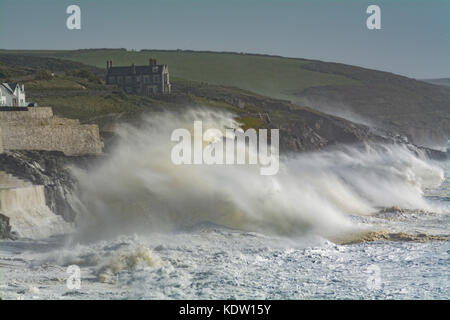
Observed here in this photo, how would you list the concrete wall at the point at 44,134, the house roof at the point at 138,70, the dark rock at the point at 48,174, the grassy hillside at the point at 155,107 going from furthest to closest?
the house roof at the point at 138,70 < the grassy hillside at the point at 155,107 < the concrete wall at the point at 44,134 < the dark rock at the point at 48,174

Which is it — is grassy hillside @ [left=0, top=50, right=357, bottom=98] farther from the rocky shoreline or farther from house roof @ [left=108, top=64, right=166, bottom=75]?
the rocky shoreline

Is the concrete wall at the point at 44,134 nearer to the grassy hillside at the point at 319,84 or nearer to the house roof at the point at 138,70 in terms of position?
the house roof at the point at 138,70

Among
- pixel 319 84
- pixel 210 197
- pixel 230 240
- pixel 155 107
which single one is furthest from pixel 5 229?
pixel 319 84

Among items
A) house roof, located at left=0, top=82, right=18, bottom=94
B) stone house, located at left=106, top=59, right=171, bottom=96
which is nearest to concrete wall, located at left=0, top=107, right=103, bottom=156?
house roof, located at left=0, top=82, right=18, bottom=94

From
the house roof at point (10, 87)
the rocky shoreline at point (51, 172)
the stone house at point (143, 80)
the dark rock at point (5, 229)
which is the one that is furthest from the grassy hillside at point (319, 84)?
the dark rock at point (5, 229)

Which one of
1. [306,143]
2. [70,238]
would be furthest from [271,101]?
[70,238]
